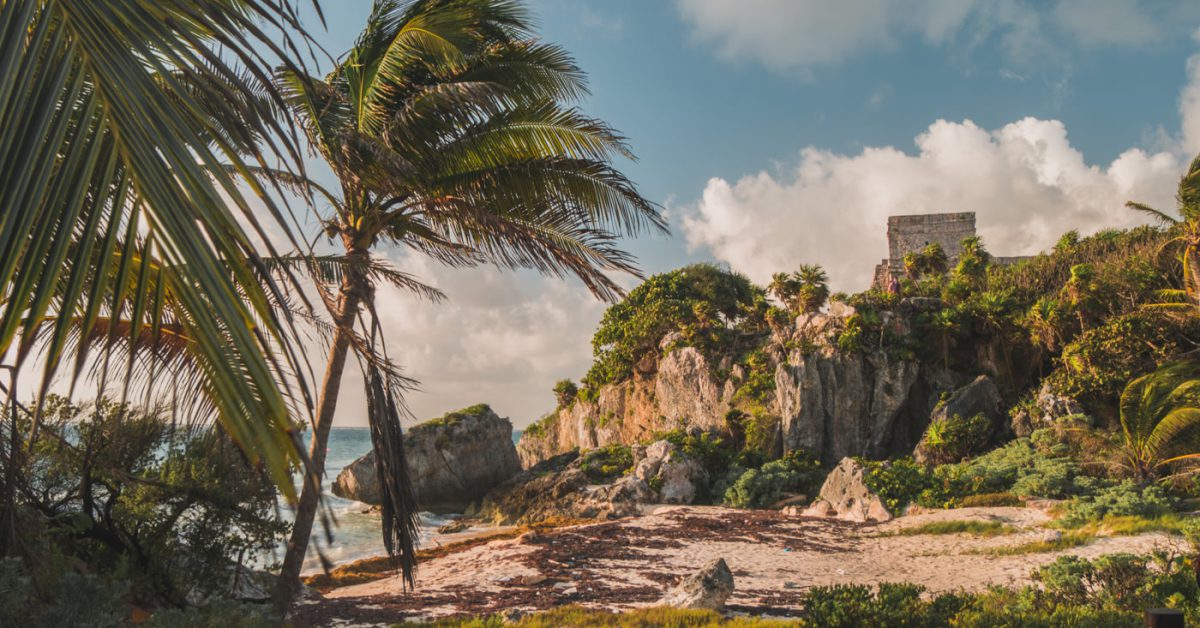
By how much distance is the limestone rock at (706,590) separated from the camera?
8.46 meters

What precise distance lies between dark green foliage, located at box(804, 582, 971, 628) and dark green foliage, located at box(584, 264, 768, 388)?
23694 millimetres

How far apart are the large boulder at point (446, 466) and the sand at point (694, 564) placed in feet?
38.4

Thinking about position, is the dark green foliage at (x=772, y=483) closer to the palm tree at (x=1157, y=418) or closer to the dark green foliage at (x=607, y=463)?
the dark green foliage at (x=607, y=463)

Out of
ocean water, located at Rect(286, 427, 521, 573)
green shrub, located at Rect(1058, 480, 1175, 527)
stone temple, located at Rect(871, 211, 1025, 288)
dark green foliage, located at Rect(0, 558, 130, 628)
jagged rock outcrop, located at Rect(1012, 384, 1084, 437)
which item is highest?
stone temple, located at Rect(871, 211, 1025, 288)

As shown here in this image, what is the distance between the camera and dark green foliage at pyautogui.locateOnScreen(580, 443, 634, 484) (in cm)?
2470

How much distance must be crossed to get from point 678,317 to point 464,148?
24858 millimetres

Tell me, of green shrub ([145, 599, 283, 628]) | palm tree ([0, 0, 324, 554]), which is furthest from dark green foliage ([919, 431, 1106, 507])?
palm tree ([0, 0, 324, 554])

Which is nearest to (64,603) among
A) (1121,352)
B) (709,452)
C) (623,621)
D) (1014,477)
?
(623,621)

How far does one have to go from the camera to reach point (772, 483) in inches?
842

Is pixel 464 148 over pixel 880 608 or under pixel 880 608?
over

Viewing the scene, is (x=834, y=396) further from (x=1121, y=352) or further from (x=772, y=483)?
(x=1121, y=352)

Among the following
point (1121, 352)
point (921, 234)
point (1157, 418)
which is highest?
point (921, 234)

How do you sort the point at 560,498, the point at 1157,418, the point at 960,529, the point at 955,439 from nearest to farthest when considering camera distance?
1. the point at 960,529
2. the point at 1157,418
3. the point at 955,439
4. the point at 560,498

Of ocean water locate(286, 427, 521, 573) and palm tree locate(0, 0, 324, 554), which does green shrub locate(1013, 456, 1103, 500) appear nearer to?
ocean water locate(286, 427, 521, 573)
